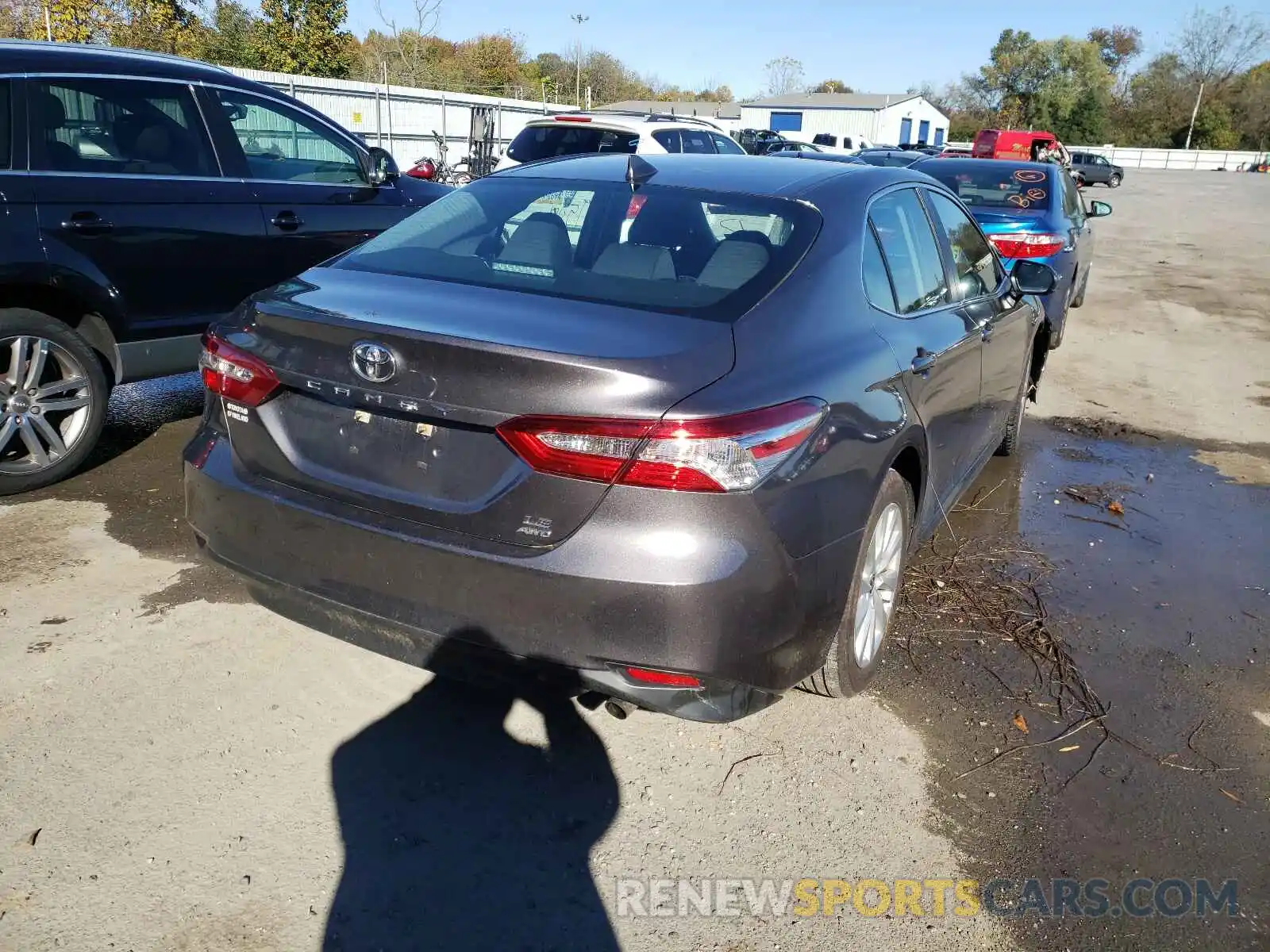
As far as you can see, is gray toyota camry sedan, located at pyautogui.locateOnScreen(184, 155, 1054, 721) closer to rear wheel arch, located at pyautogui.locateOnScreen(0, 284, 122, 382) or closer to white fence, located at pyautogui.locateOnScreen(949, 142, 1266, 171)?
rear wheel arch, located at pyautogui.locateOnScreen(0, 284, 122, 382)

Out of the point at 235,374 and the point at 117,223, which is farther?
the point at 117,223

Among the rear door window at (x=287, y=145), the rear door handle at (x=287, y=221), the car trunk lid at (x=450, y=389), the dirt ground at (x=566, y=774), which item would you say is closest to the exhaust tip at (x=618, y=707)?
the dirt ground at (x=566, y=774)

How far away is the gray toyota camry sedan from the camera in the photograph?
2.31 metres

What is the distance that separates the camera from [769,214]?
10.3 feet

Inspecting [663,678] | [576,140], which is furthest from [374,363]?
[576,140]

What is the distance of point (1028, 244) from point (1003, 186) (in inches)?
39.6

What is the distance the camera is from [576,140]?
12086mm

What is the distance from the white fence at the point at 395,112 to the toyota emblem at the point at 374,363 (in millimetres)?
18733

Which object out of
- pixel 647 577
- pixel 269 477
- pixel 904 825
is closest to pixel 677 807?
pixel 904 825

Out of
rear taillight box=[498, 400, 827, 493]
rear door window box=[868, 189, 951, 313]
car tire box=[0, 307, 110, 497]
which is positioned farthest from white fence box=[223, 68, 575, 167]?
rear taillight box=[498, 400, 827, 493]

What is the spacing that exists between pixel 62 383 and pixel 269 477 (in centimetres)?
253

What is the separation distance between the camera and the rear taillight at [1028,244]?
27.9 feet

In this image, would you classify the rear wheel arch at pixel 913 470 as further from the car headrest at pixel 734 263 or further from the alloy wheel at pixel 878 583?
the car headrest at pixel 734 263

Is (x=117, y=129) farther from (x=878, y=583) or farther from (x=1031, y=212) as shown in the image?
(x=1031, y=212)
